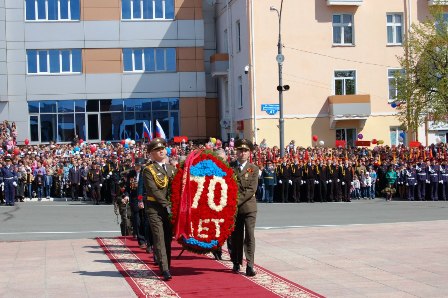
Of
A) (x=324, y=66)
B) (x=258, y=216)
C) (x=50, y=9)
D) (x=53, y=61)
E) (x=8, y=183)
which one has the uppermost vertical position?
(x=50, y=9)

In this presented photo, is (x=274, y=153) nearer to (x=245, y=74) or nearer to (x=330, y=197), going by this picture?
Result: (x=330, y=197)

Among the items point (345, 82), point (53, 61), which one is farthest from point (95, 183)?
point (53, 61)

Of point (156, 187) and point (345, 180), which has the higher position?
point (156, 187)

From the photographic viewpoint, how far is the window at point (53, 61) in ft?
162

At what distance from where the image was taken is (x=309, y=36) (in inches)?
1758

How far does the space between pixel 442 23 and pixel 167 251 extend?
30180 mm

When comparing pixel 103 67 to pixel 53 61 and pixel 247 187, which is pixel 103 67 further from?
pixel 247 187

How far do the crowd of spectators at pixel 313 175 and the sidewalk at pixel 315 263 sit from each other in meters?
13.4

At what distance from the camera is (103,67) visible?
49.8 meters

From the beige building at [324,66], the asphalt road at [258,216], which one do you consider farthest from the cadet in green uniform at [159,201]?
the beige building at [324,66]

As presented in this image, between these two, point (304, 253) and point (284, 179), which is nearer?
point (304, 253)

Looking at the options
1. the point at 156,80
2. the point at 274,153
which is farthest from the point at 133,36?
the point at 274,153

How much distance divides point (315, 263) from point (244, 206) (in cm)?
177

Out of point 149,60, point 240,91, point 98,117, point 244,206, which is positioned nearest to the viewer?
point 244,206
